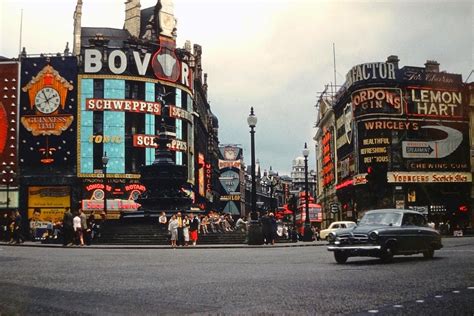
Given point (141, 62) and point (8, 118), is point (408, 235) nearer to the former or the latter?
point (141, 62)

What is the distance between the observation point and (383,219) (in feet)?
51.7

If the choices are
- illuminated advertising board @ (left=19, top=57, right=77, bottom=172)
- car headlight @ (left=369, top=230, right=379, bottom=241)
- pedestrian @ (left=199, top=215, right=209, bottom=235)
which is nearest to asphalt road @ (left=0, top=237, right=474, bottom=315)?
car headlight @ (left=369, top=230, right=379, bottom=241)

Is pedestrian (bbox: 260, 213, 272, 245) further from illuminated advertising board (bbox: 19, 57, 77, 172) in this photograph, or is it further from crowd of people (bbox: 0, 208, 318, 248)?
illuminated advertising board (bbox: 19, 57, 77, 172)

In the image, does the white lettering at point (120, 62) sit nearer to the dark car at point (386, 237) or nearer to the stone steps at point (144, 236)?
the stone steps at point (144, 236)

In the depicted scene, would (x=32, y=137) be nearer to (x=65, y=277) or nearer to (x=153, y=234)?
(x=153, y=234)

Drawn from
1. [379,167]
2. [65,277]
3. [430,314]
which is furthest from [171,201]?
[430,314]

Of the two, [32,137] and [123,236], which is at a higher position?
[32,137]

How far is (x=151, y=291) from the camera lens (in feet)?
27.6

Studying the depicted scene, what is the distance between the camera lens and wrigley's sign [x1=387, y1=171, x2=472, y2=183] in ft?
192

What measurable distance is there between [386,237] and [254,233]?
1475cm

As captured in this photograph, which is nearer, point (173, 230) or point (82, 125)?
point (173, 230)

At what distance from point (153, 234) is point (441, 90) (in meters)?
42.8

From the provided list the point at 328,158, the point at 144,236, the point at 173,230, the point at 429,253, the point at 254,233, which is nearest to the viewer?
the point at 429,253

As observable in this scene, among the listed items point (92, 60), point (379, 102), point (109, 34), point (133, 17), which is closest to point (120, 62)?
point (92, 60)
